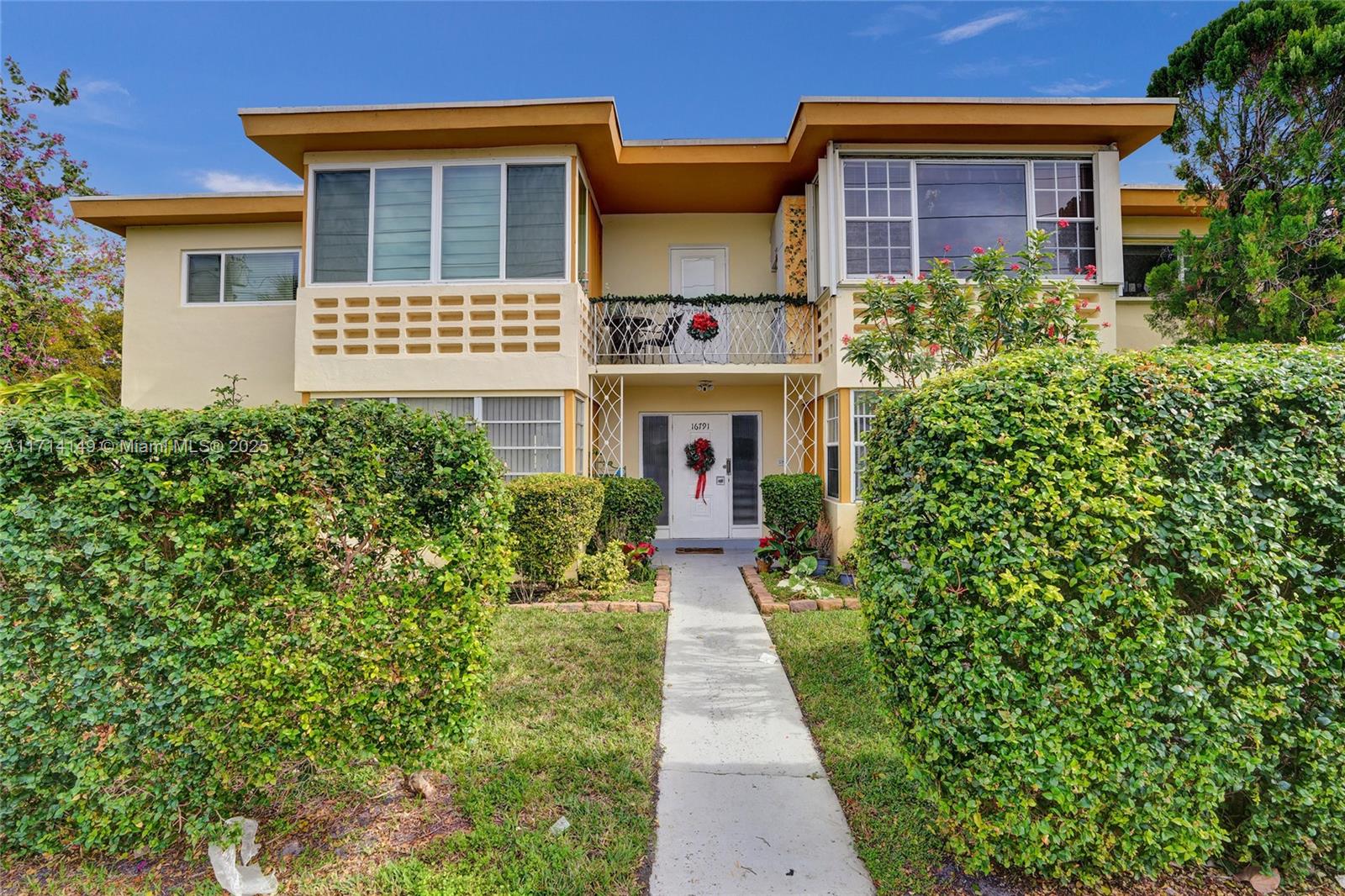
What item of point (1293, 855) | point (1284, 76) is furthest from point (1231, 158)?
point (1293, 855)

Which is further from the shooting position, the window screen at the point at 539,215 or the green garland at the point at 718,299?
the green garland at the point at 718,299

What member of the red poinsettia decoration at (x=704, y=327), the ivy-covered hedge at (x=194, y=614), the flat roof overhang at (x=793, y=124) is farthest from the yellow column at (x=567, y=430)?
the ivy-covered hedge at (x=194, y=614)

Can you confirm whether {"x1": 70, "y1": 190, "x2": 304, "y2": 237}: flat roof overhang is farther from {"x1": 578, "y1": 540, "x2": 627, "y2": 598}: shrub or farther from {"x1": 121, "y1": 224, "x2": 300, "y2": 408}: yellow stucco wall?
{"x1": 578, "y1": 540, "x2": 627, "y2": 598}: shrub

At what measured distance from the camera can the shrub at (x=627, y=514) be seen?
9.19m

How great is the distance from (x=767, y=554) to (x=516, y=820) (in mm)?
6443

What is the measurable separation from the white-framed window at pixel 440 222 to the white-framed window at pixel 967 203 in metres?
4.51

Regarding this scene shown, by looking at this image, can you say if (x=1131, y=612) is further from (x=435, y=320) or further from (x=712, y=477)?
(x=712, y=477)

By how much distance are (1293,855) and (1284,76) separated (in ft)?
30.1

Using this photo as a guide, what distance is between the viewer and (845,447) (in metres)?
9.09

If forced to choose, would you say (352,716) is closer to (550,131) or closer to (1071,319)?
(1071,319)

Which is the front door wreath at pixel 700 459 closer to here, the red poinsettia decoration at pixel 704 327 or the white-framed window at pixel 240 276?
the red poinsettia decoration at pixel 704 327

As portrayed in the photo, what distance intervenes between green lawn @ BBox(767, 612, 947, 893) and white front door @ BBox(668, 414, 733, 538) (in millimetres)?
5479

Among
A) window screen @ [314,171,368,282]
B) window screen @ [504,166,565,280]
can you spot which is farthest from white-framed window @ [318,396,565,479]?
window screen @ [314,171,368,282]

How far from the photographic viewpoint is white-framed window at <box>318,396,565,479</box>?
9.20 meters
